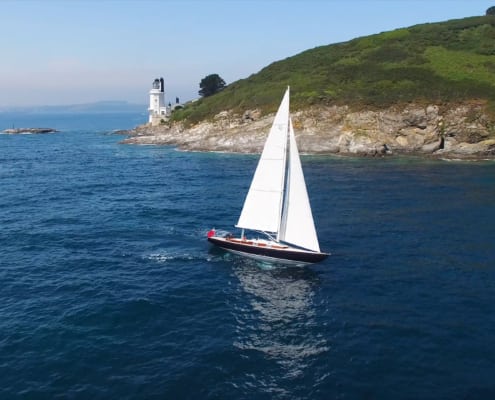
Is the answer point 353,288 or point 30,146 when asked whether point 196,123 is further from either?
point 353,288

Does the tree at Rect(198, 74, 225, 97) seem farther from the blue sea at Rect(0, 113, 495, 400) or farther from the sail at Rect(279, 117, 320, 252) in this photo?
the sail at Rect(279, 117, 320, 252)

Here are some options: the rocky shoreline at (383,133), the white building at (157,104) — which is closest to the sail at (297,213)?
the rocky shoreline at (383,133)

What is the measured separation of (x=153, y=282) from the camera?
1656 inches

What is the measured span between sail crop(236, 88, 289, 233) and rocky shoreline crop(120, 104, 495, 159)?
72052 mm

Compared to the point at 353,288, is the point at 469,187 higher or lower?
higher

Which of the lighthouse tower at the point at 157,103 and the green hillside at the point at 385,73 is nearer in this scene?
the green hillside at the point at 385,73

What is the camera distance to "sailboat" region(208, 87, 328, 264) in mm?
43969

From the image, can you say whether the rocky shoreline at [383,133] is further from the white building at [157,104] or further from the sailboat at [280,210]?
the sailboat at [280,210]

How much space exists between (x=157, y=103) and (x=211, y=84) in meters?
24.4

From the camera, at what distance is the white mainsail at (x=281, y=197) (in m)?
44.0

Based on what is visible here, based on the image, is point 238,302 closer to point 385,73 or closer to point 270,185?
point 270,185

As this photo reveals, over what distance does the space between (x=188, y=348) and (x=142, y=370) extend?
376 cm

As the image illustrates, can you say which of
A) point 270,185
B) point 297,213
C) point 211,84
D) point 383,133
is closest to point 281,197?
point 270,185

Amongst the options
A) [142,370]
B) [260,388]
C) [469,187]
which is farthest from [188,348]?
[469,187]
